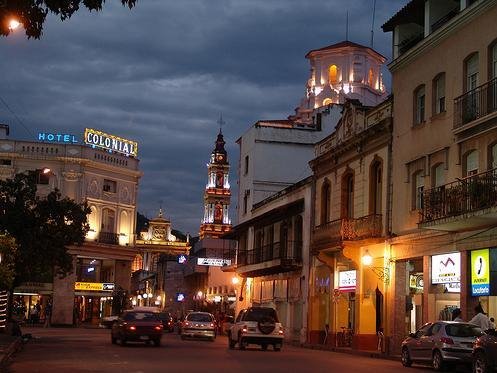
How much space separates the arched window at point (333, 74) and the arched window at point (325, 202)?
41175mm

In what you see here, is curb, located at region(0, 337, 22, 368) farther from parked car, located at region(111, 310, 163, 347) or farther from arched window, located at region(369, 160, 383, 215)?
arched window, located at region(369, 160, 383, 215)

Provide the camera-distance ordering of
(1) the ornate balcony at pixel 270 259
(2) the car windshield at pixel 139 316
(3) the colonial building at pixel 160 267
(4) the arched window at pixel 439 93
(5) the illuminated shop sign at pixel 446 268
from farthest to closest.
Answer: (3) the colonial building at pixel 160 267, (1) the ornate balcony at pixel 270 259, (2) the car windshield at pixel 139 316, (4) the arched window at pixel 439 93, (5) the illuminated shop sign at pixel 446 268

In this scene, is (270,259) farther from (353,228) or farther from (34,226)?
(34,226)

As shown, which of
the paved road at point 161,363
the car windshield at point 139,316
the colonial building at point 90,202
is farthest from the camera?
the colonial building at point 90,202

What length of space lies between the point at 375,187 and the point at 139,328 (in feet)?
40.5

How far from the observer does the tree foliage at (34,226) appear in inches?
1658

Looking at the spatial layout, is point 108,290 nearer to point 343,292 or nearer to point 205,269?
point 205,269

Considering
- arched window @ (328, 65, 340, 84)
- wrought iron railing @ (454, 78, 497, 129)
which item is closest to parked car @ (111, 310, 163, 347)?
wrought iron railing @ (454, 78, 497, 129)

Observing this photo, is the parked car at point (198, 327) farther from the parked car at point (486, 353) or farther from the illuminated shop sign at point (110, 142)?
the illuminated shop sign at point (110, 142)

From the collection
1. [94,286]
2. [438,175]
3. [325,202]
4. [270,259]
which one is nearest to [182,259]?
[94,286]

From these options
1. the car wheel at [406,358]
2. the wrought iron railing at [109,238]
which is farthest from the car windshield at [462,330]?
the wrought iron railing at [109,238]

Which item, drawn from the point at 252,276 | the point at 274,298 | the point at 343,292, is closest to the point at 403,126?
the point at 343,292

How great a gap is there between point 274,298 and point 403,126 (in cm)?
2238

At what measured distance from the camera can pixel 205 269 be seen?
81.4 meters
